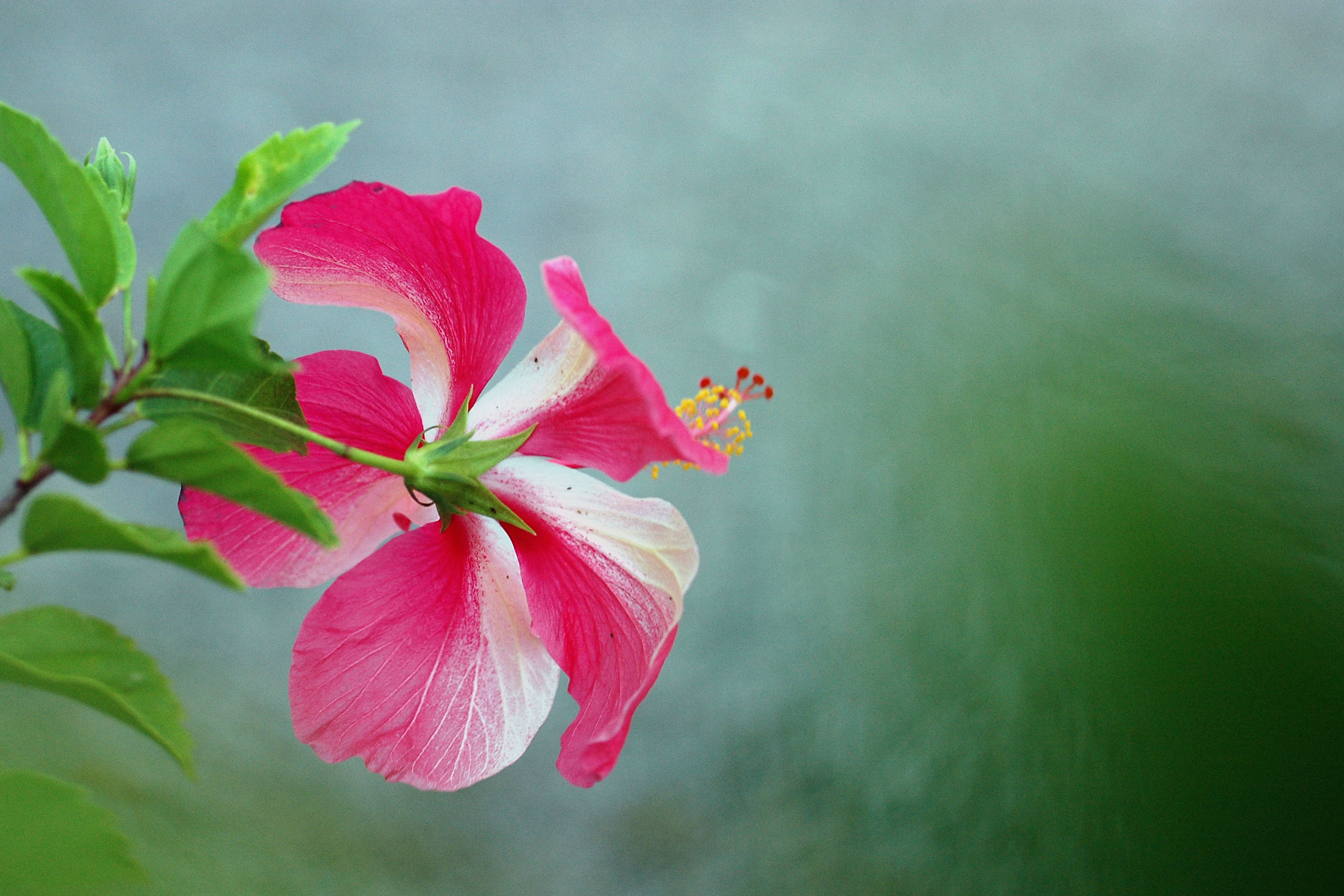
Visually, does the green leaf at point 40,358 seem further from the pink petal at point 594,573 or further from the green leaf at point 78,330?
the pink petal at point 594,573

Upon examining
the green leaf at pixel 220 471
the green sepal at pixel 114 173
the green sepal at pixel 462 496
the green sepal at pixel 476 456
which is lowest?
the green leaf at pixel 220 471

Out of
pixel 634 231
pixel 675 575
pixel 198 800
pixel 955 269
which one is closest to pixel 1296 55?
pixel 955 269

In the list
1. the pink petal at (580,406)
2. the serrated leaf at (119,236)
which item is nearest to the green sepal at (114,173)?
the serrated leaf at (119,236)

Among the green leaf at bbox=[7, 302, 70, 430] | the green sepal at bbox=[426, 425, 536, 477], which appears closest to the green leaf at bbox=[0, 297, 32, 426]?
the green leaf at bbox=[7, 302, 70, 430]

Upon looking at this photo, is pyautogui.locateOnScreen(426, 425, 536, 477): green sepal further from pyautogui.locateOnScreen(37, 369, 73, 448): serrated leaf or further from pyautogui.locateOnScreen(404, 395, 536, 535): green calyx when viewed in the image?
pyautogui.locateOnScreen(37, 369, 73, 448): serrated leaf

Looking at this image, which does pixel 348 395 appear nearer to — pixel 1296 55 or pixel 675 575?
pixel 675 575

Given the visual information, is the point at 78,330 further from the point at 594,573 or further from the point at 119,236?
the point at 594,573
